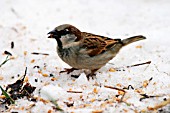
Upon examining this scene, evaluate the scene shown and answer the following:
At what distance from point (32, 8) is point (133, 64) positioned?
2.92 meters

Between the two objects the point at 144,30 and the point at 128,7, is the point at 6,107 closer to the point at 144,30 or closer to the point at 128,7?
the point at 144,30

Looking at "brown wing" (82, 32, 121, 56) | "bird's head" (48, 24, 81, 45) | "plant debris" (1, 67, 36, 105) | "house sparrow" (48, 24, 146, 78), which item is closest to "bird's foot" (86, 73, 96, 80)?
"house sparrow" (48, 24, 146, 78)

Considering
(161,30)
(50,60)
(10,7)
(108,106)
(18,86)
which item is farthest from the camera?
(10,7)

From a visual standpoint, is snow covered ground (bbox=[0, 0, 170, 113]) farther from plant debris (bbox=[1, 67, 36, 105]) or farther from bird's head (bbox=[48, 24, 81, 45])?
bird's head (bbox=[48, 24, 81, 45])

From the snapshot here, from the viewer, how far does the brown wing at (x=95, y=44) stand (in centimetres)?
480

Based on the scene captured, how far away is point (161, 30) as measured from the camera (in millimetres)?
6234

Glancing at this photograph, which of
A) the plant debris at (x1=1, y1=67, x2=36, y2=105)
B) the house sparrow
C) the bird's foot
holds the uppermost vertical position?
the house sparrow

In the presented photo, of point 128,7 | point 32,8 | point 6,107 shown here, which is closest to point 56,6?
point 32,8

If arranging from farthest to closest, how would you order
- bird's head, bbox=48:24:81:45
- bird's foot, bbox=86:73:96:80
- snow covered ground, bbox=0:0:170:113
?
bird's foot, bbox=86:73:96:80 → bird's head, bbox=48:24:81:45 → snow covered ground, bbox=0:0:170:113

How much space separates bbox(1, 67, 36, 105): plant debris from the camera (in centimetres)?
414

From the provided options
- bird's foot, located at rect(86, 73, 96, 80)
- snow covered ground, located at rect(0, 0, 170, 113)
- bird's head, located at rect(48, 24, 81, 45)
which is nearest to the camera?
snow covered ground, located at rect(0, 0, 170, 113)

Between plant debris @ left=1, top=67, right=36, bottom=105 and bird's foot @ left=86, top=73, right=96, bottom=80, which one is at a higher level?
bird's foot @ left=86, top=73, right=96, bottom=80

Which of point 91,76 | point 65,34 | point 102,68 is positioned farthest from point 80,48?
point 102,68

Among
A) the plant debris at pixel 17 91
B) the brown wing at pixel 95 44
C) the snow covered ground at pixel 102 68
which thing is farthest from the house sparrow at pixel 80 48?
the plant debris at pixel 17 91
